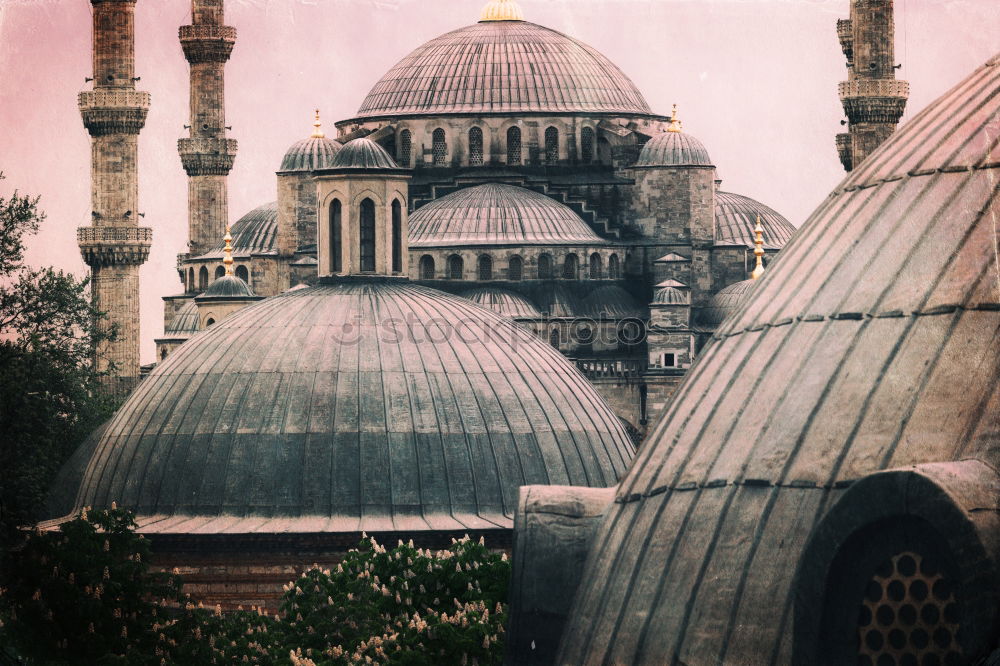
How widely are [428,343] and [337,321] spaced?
1399 millimetres

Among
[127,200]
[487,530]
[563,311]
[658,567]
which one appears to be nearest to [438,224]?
[563,311]

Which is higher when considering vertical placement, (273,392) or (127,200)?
(127,200)

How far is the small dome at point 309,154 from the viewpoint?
198 feet

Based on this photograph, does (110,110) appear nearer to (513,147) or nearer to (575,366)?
(513,147)

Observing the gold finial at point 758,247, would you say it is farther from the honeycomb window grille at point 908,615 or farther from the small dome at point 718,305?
the honeycomb window grille at point 908,615

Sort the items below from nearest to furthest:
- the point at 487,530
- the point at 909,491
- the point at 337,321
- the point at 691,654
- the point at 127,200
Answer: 1. the point at 909,491
2. the point at 691,654
3. the point at 487,530
4. the point at 337,321
5. the point at 127,200

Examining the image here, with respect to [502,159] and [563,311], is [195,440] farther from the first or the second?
[502,159]

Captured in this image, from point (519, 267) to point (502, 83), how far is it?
25.2 ft

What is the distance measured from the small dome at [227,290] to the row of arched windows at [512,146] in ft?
46.9

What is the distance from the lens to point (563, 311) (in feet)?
206

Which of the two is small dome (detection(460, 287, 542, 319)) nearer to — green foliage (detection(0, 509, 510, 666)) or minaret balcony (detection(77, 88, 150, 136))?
minaret balcony (detection(77, 88, 150, 136))

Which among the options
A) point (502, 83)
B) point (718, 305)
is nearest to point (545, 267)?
point (718, 305)

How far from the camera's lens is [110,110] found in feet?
197

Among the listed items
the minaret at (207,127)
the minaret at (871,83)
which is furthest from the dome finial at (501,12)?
the minaret at (871,83)
